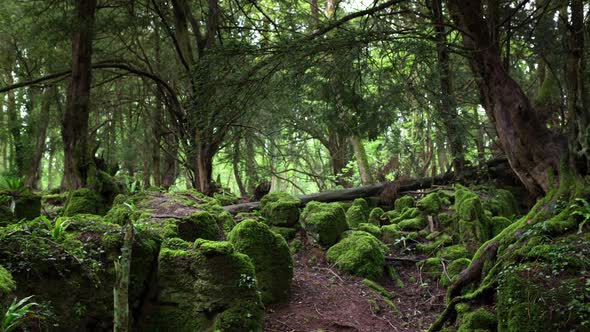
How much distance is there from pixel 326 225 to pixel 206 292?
14.8 ft

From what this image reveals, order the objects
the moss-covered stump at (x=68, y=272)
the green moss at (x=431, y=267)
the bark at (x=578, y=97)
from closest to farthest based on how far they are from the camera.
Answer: the moss-covered stump at (x=68, y=272), the bark at (x=578, y=97), the green moss at (x=431, y=267)

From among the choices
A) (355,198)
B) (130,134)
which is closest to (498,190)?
(355,198)

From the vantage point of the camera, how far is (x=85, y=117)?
29.9ft

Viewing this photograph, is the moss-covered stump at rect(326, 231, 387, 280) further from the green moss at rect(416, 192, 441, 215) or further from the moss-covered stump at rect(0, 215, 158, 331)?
the moss-covered stump at rect(0, 215, 158, 331)

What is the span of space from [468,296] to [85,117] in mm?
7879

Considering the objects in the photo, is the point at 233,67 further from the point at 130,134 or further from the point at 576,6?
the point at 130,134

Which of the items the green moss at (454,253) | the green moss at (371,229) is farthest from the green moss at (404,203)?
the green moss at (454,253)

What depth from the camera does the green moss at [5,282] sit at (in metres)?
3.27

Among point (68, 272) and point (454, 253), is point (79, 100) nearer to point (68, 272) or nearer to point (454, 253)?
point (68, 272)

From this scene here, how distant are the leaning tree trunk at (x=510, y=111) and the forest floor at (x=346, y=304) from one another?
8.14 feet

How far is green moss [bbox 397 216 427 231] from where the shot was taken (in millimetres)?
9875

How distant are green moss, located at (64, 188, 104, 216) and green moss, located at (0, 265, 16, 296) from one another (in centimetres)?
456

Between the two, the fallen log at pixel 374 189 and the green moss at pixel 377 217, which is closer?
the green moss at pixel 377 217

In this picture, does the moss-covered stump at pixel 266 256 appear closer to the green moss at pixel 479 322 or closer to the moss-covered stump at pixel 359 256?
the moss-covered stump at pixel 359 256
